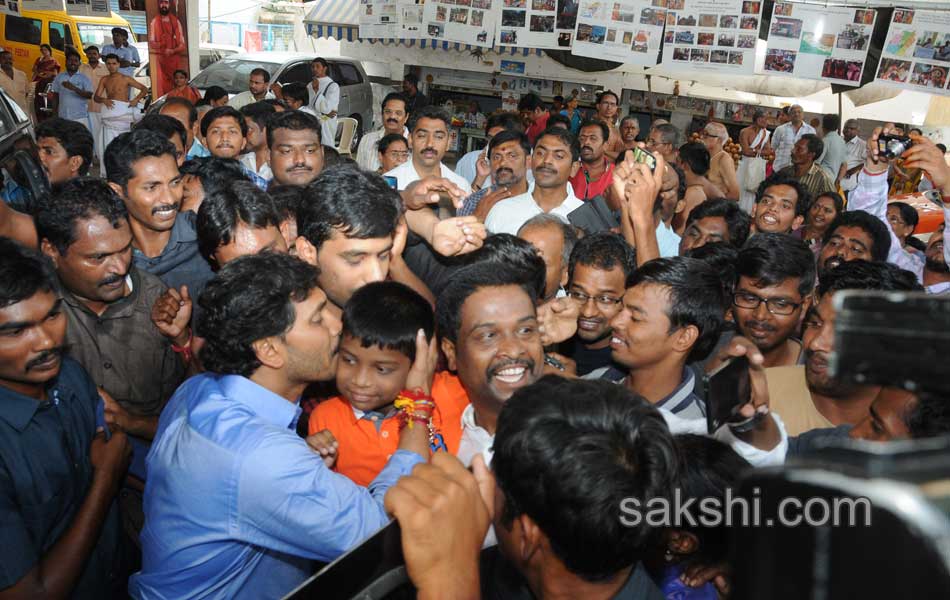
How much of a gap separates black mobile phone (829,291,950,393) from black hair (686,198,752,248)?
12.5ft

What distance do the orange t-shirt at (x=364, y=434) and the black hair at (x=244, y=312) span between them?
0.53 metres

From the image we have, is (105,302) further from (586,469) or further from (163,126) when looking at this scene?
(163,126)

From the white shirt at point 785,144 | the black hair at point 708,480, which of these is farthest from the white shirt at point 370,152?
the black hair at point 708,480

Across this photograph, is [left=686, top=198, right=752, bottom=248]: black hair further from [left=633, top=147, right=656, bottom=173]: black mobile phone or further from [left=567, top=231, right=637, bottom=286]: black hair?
[left=567, top=231, right=637, bottom=286]: black hair

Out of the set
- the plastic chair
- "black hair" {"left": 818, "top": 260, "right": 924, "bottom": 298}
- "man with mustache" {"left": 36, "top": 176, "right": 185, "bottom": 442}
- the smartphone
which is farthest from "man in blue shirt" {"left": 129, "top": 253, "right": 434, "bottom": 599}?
the plastic chair

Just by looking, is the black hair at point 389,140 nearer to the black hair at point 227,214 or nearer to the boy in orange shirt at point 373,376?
the black hair at point 227,214

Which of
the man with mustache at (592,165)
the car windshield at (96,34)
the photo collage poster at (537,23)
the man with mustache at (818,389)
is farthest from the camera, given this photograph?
the car windshield at (96,34)

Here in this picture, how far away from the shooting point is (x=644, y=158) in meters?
3.52

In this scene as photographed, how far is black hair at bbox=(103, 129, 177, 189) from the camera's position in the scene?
3441 millimetres

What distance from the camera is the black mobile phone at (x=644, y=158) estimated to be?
3506 millimetres

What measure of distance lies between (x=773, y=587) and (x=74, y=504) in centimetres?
204

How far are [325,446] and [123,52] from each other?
41.4ft

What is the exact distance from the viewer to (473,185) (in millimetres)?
6227

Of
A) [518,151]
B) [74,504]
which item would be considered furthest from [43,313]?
[518,151]
